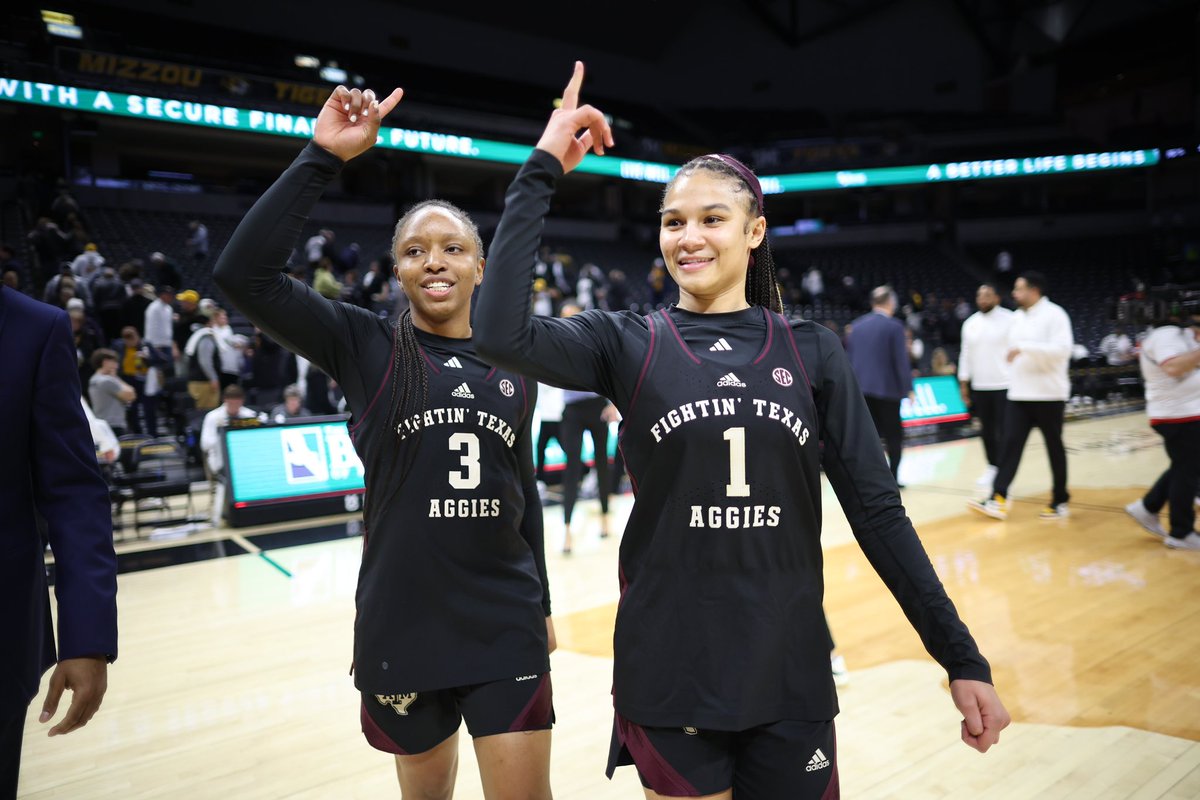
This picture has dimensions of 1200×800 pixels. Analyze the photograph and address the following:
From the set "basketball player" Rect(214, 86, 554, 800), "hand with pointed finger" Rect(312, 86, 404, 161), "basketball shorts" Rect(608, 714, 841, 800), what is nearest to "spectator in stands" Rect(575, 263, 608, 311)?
"basketball player" Rect(214, 86, 554, 800)

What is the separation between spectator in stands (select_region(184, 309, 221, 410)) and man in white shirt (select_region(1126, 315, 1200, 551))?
30.9ft

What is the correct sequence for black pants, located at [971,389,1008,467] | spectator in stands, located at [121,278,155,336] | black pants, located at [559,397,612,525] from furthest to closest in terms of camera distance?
spectator in stands, located at [121,278,155,336], black pants, located at [971,389,1008,467], black pants, located at [559,397,612,525]

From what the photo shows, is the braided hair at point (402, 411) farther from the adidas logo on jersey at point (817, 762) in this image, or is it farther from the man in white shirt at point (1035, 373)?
the man in white shirt at point (1035, 373)

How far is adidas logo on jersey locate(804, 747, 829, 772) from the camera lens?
151 centimetres

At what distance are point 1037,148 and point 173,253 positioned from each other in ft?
85.8

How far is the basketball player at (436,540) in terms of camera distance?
1.92 metres

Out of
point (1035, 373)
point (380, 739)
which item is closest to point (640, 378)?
point (380, 739)

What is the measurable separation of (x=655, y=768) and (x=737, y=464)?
59 centimetres

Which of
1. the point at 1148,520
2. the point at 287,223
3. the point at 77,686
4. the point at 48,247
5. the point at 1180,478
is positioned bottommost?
the point at 1148,520

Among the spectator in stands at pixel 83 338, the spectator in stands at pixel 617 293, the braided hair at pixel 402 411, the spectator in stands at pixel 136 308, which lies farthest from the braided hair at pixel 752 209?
the spectator in stands at pixel 617 293

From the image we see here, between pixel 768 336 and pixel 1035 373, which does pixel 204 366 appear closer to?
pixel 1035 373

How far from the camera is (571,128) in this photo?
58.2 inches

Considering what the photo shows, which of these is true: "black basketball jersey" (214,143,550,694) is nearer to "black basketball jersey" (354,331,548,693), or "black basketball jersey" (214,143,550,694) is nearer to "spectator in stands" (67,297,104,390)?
"black basketball jersey" (354,331,548,693)

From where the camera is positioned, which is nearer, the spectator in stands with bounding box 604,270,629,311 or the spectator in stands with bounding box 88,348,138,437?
the spectator in stands with bounding box 88,348,138,437
